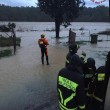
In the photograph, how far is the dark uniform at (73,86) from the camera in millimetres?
6539

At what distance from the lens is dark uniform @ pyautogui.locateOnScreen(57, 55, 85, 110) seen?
654 centimetres

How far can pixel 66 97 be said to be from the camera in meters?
6.74

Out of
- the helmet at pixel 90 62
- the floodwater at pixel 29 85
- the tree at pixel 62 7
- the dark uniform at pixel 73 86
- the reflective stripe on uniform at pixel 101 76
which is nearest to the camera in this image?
the dark uniform at pixel 73 86

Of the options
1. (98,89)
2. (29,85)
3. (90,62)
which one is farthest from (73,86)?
(29,85)

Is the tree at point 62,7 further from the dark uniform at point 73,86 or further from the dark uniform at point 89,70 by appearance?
the dark uniform at point 73,86

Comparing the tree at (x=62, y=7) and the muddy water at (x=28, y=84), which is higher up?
the tree at (x=62, y=7)

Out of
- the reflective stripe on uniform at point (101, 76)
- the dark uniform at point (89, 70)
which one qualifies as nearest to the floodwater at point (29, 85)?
the dark uniform at point (89, 70)

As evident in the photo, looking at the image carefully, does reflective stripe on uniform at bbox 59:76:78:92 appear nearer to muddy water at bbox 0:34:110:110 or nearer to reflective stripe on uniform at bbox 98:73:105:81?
reflective stripe on uniform at bbox 98:73:105:81

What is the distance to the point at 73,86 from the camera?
21.5 feet

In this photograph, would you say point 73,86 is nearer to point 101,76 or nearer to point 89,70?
point 101,76

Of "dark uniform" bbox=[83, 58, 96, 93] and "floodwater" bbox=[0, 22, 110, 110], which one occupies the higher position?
"dark uniform" bbox=[83, 58, 96, 93]

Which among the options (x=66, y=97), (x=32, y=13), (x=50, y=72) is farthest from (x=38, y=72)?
(x=32, y=13)

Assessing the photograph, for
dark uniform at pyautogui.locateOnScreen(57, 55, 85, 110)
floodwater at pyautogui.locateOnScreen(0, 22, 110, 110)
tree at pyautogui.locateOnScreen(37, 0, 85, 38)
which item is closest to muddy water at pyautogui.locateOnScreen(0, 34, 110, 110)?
floodwater at pyautogui.locateOnScreen(0, 22, 110, 110)

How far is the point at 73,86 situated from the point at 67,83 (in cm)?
16
